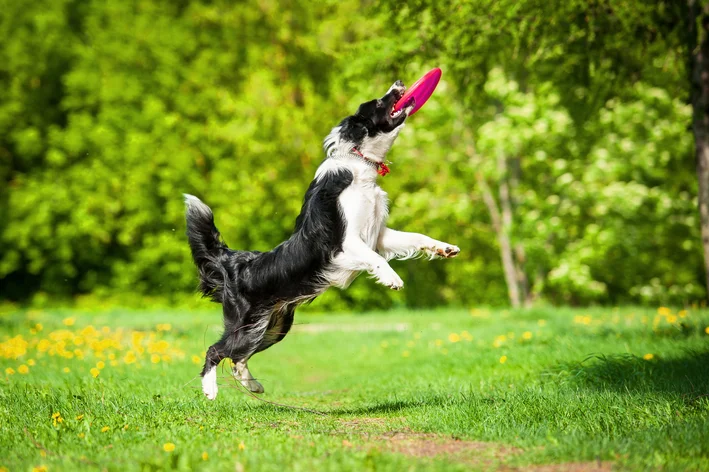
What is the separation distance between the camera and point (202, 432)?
14.0 ft

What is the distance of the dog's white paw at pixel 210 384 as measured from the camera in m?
5.28

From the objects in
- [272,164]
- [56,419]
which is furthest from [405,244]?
[272,164]

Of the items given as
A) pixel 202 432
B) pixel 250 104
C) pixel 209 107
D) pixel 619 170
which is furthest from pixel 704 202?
pixel 209 107

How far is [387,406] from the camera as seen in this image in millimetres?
5488

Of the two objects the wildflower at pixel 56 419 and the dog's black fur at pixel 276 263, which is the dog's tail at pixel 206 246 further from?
the wildflower at pixel 56 419

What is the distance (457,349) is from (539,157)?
8586 millimetres

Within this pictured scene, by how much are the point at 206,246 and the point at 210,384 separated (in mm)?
1063

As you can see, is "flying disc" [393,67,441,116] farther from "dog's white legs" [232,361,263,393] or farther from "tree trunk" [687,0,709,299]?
"tree trunk" [687,0,709,299]

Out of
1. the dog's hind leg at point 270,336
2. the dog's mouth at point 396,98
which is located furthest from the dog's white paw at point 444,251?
the dog's hind leg at point 270,336

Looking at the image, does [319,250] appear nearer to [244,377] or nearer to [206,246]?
[206,246]

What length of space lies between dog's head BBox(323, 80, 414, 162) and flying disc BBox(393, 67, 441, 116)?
0.04 m

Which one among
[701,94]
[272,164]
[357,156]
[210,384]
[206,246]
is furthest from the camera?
[272,164]

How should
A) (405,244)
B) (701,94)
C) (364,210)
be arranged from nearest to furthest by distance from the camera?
1. (364,210)
2. (405,244)
3. (701,94)

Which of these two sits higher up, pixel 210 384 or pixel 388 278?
pixel 388 278
